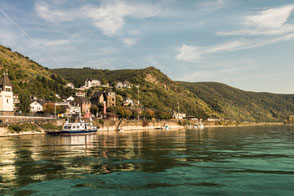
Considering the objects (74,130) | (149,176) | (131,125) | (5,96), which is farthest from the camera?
(131,125)

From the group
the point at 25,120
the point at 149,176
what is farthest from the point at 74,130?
the point at 149,176

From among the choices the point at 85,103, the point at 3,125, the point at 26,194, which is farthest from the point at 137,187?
the point at 85,103

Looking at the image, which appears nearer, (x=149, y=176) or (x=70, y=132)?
(x=149, y=176)

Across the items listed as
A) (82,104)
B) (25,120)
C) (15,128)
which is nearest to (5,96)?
(25,120)

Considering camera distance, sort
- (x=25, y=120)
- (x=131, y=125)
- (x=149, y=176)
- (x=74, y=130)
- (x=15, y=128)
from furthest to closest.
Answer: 1. (x=131, y=125)
2. (x=25, y=120)
3. (x=74, y=130)
4. (x=15, y=128)
5. (x=149, y=176)

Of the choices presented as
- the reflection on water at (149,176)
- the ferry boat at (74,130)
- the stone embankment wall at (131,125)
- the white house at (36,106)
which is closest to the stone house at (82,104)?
the white house at (36,106)

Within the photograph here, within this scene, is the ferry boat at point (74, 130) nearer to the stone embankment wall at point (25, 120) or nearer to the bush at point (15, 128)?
the bush at point (15, 128)

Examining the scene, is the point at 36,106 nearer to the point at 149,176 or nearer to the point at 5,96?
the point at 5,96

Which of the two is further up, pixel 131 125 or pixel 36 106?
pixel 36 106

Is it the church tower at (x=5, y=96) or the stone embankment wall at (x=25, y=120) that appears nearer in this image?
the stone embankment wall at (x=25, y=120)

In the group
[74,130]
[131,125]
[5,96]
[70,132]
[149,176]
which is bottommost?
[131,125]

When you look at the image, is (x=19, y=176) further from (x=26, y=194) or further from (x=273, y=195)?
(x=273, y=195)

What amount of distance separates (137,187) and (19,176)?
9455 mm

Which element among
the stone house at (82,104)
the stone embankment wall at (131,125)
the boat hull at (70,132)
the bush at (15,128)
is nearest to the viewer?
the bush at (15,128)
